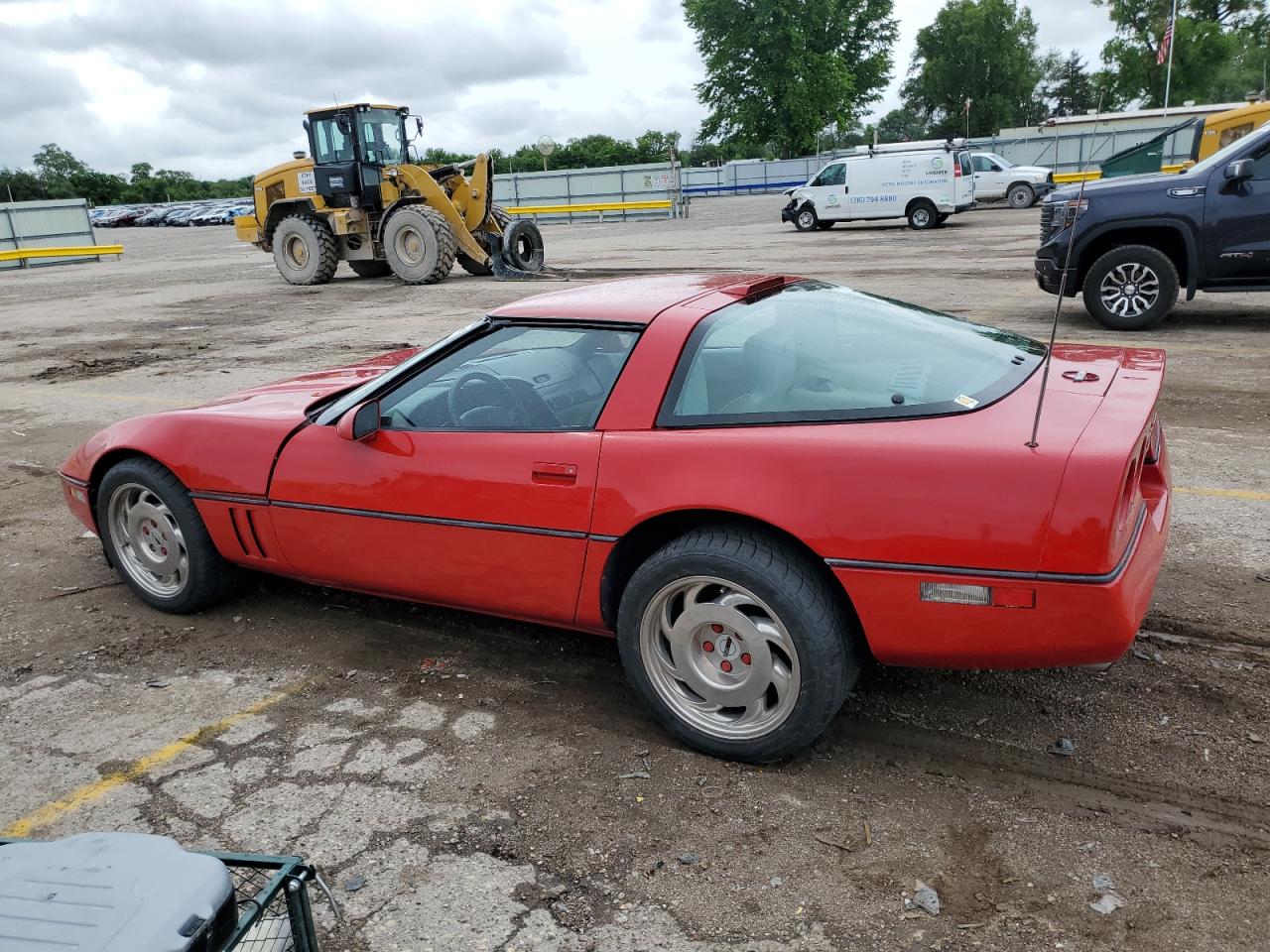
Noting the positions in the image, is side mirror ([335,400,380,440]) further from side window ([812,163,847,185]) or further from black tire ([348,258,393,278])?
side window ([812,163,847,185])

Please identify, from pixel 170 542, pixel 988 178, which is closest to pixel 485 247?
pixel 170 542

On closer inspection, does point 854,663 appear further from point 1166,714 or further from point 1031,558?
point 1166,714

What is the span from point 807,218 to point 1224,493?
72.7ft

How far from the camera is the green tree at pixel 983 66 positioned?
7769 cm

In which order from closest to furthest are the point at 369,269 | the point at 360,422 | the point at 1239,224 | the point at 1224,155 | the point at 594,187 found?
the point at 360,422 → the point at 1239,224 → the point at 1224,155 → the point at 369,269 → the point at 594,187

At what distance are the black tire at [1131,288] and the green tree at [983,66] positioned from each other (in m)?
72.5

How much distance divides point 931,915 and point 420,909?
1.20m

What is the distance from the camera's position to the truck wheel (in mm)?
29469

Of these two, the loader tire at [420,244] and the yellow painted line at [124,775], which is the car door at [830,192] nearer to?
the loader tire at [420,244]

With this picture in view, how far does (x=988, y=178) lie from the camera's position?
29.9 m

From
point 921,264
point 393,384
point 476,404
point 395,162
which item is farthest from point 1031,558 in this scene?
point 395,162

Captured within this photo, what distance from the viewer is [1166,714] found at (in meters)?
3.04

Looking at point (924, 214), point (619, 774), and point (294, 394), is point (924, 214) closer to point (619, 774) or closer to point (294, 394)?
point (294, 394)

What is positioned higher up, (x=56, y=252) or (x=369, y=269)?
(x=56, y=252)
